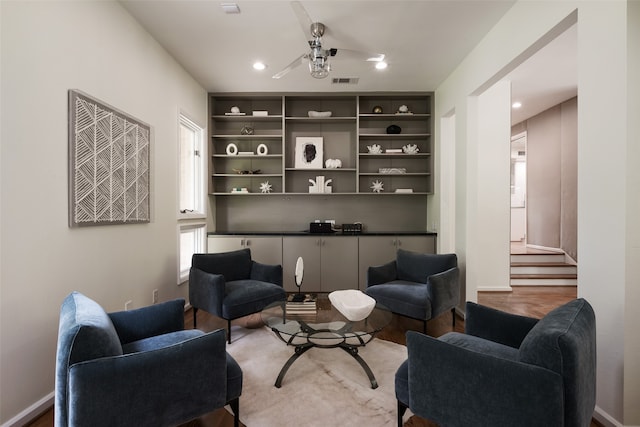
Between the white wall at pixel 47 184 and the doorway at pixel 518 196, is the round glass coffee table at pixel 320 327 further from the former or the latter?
the doorway at pixel 518 196

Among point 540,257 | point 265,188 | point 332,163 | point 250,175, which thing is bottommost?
point 540,257

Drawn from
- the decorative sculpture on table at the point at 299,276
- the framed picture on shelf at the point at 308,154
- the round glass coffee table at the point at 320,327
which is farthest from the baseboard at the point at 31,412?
the framed picture on shelf at the point at 308,154

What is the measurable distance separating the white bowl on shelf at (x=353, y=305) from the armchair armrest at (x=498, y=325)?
676mm

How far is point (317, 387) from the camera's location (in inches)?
83.4

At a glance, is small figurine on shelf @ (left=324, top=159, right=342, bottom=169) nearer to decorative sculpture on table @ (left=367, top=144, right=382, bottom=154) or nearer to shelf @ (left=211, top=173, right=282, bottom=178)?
decorative sculpture on table @ (left=367, top=144, right=382, bottom=154)

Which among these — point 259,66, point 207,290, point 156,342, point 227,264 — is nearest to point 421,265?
point 227,264

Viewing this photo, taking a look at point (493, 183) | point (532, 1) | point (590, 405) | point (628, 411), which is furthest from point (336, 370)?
point (493, 183)

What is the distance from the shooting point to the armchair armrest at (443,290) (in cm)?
291

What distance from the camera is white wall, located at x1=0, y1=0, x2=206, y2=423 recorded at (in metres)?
1.72

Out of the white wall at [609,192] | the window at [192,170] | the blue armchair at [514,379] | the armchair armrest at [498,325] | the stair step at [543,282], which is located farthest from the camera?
the stair step at [543,282]

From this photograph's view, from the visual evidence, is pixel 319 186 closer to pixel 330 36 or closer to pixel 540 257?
pixel 330 36

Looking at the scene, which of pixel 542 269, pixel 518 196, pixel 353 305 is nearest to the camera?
pixel 353 305

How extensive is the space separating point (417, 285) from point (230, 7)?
3.11m

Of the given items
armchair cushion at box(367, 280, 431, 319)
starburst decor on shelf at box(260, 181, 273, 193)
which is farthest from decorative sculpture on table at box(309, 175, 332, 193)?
armchair cushion at box(367, 280, 431, 319)
